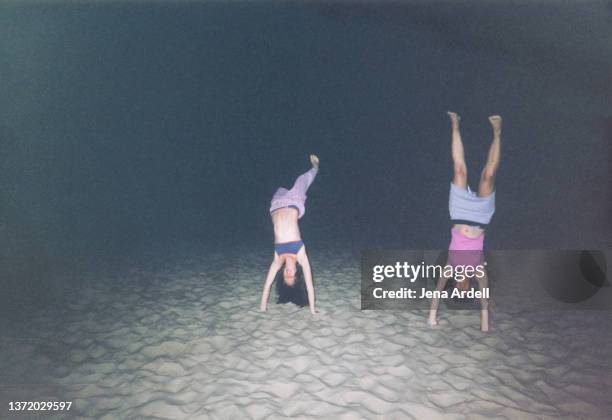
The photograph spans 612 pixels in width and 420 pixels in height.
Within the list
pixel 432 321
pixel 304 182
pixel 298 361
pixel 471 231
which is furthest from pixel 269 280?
pixel 471 231

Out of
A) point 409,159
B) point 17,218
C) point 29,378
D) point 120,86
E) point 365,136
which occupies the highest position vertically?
point 120,86

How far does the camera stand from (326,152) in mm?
25953

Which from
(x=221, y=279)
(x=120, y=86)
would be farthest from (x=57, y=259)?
(x=120, y=86)

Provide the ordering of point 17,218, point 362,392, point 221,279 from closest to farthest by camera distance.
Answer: point 362,392 < point 221,279 < point 17,218

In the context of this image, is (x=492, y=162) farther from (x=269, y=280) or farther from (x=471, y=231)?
(x=269, y=280)

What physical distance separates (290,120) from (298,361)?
26.6m

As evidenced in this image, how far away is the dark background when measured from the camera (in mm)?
9586

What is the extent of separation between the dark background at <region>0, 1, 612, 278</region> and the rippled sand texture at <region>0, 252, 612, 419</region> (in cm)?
349

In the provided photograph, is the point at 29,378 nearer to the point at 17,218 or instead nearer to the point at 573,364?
the point at 573,364

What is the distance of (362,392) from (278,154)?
2379 cm

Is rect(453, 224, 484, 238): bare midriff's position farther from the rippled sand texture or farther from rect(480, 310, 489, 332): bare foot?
the rippled sand texture

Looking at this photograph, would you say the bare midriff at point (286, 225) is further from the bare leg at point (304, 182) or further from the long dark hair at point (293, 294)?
the long dark hair at point (293, 294)

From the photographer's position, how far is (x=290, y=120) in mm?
28469

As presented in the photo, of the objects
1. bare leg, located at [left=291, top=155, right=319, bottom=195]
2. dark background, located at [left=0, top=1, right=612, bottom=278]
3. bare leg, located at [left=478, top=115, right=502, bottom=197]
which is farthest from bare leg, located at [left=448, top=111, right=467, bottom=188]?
bare leg, located at [left=291, top=155, right=319, bottom=195]
